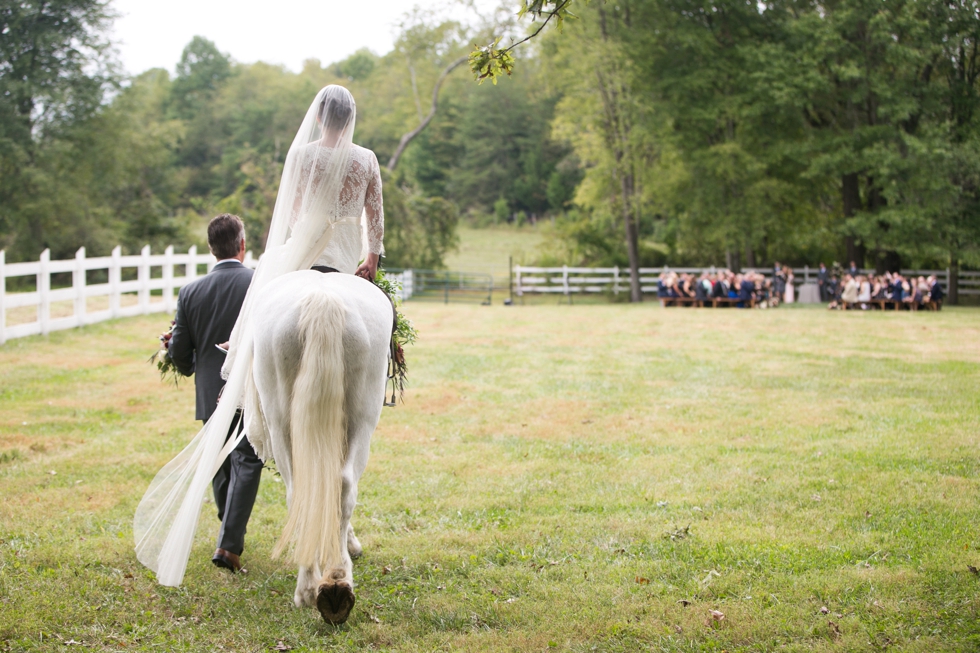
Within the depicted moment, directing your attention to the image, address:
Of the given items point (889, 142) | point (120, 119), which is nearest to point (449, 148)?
point (120, 119)

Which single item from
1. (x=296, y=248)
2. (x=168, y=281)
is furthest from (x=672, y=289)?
(x=296, y=248)

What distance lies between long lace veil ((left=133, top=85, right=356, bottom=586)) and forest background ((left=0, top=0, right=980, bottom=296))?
2197cm

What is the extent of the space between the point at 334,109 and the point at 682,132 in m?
29.5

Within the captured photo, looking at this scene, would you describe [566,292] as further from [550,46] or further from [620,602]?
[620,602]

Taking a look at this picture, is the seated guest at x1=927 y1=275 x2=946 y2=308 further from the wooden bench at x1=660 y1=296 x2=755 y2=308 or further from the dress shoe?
the dress shoe

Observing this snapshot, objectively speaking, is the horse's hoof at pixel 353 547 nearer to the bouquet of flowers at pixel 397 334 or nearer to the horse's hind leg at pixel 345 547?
the bouquet of flowers at pixel 397 334

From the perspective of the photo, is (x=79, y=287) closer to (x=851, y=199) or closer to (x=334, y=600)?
(x=334, y=600)

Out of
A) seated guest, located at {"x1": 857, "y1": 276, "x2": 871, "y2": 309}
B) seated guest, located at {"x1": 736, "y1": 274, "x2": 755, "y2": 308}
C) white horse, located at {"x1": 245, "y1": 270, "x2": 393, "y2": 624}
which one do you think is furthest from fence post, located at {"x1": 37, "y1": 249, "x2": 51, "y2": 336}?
seated guest, located at {"x1": 857, "y1": 276, "x2": 871, "y2": 309}

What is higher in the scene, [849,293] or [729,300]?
[849,293]

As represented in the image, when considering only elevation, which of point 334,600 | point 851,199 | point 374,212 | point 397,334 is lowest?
point 334,600

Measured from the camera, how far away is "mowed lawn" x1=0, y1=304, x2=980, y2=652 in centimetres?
373

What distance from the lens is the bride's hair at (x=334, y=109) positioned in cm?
420

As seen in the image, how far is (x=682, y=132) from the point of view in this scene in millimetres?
31656

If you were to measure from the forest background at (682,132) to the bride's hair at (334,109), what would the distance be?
863 inches
